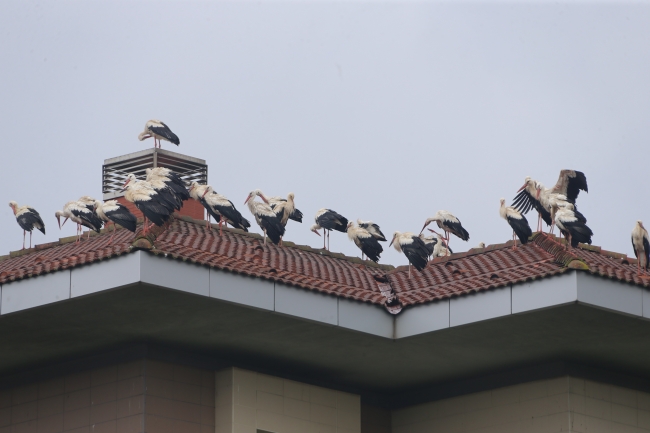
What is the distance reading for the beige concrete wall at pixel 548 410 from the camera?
23672mm

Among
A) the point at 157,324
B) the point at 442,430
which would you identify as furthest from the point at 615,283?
the point at 157,324

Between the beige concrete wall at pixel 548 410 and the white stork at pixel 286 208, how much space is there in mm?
5808

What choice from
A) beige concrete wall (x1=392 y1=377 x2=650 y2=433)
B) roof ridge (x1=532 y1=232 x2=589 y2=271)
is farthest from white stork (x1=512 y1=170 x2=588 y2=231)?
beige concrete wall (x1=392 y1=377 x2=650 y2=433)

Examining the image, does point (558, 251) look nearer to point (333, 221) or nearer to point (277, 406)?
point (277, 406)

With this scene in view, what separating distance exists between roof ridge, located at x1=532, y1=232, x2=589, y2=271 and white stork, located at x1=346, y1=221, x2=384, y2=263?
3811mm

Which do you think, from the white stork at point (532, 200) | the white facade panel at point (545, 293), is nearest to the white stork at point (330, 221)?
the white stork at point (532, 200)

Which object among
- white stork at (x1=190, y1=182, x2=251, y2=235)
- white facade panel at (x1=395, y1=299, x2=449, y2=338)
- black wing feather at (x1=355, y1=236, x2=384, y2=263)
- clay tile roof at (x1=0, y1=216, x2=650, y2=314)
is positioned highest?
white stork at (x1=190, y1=182, x2=251, y2=235)

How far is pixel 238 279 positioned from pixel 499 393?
5.69 m

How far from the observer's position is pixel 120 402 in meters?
22.7

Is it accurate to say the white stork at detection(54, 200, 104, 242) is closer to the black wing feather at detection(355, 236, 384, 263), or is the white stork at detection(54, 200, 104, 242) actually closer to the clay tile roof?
the clay tile roof

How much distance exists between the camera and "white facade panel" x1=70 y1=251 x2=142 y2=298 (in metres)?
20.8

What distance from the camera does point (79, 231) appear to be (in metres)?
27.2

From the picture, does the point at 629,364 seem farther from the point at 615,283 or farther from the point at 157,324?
the point at 157,324

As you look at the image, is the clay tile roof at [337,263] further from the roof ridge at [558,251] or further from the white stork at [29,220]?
the white stork at [29,220]
